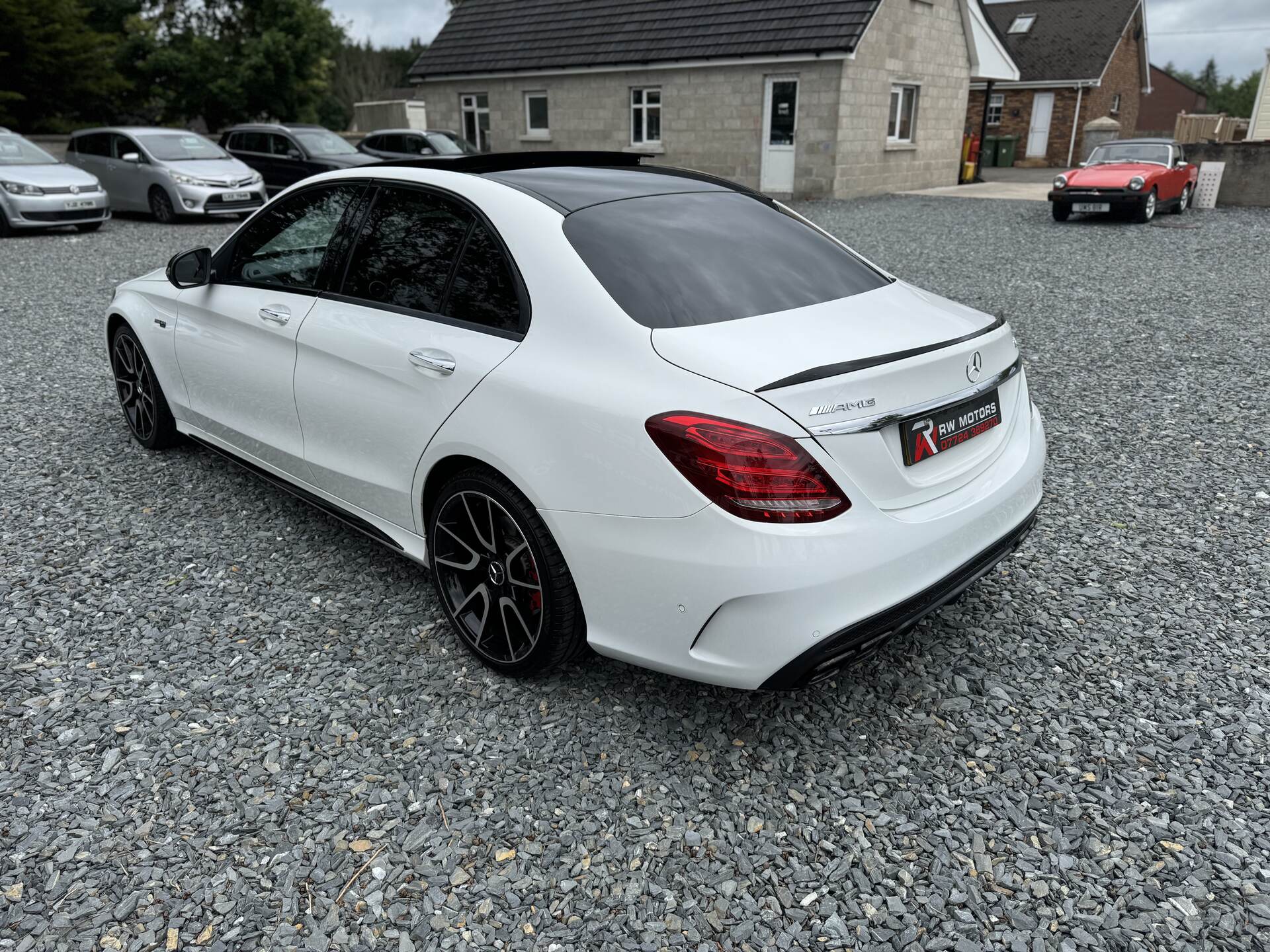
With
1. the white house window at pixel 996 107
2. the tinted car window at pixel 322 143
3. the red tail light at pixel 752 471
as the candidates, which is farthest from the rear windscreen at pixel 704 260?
the white house window at pixel 996 107

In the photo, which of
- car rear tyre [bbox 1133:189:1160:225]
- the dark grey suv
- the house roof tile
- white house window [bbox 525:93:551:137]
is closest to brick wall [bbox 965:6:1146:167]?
the house roof tile

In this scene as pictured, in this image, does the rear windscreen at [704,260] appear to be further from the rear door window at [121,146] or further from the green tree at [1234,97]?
the green tree at [1234,97]

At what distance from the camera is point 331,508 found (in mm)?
3711

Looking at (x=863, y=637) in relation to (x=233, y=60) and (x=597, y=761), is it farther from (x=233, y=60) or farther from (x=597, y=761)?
(x=233, y=60)

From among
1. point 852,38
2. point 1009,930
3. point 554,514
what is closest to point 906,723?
point 1009,930

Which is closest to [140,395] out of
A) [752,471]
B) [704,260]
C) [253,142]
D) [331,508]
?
[331,508]

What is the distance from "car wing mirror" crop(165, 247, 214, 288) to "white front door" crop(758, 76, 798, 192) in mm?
17476

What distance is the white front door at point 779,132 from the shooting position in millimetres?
19703

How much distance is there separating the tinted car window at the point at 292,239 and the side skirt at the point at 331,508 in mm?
831

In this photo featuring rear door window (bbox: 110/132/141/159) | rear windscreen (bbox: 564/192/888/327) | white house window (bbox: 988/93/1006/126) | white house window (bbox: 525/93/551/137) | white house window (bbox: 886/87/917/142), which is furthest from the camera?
white house window (bbox: 988/93/1006/126)

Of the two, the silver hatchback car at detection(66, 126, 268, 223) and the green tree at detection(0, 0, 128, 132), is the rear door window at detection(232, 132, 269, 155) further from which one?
the green tree at detection(0, 0, 128, 132)

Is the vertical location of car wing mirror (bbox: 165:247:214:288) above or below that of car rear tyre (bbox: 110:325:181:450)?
above

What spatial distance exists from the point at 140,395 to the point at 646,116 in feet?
61.6

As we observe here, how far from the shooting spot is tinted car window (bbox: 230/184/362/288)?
12.2 ft
